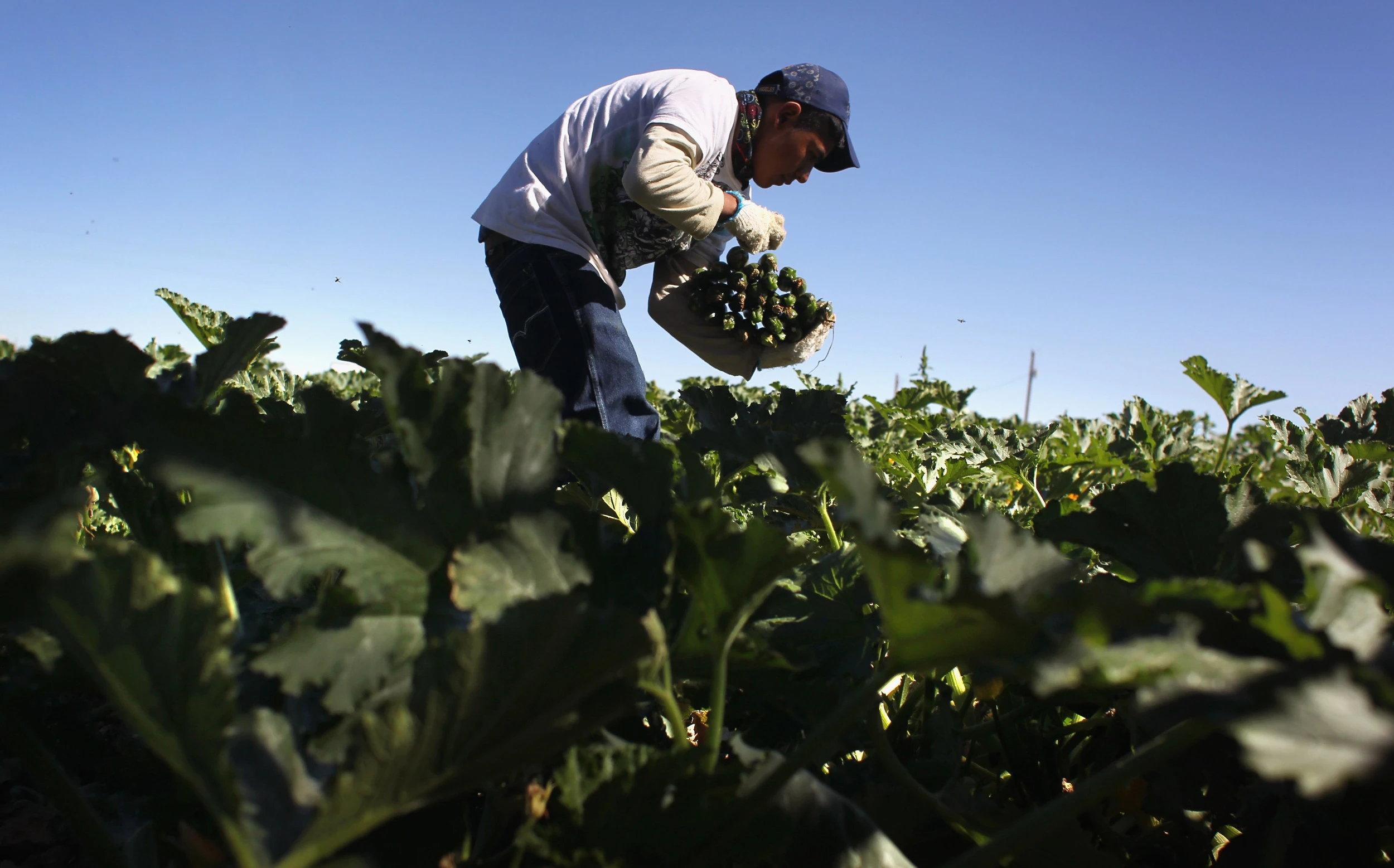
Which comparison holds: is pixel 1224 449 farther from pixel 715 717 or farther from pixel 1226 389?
pixel 715 717

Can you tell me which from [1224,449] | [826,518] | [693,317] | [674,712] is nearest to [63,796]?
[674,712]

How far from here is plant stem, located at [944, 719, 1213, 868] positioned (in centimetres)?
65

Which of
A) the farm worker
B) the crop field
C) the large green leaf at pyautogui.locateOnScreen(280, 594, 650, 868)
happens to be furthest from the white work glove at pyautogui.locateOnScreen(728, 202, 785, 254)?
the large green leaf at pyautogui.locateOnScreen(280, 594, 650, 868)

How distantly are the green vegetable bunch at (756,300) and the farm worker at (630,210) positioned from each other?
0.08 meters

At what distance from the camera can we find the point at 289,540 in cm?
69

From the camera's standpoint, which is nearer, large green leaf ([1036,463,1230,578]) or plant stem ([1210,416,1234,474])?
large green leaf ([1036,463,1230,578])

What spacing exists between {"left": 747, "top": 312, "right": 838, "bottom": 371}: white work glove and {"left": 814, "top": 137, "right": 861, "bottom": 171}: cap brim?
25.8 inches

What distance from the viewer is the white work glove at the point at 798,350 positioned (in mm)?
3705

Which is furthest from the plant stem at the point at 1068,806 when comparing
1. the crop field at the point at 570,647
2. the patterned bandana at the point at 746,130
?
the patterned bandana at the point at 746,130

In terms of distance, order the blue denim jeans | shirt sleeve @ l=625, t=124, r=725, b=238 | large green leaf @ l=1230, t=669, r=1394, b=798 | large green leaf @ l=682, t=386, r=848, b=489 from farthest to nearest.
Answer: the blue denim jeans < shirt sleeve @ l=625, t=124, r=725, b=238 < large green leaf @ l=682, t=386, r=848, b=489 < large green leaf @ l=1230, t=669, r=1394, b=798

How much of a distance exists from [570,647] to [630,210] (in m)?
3.17

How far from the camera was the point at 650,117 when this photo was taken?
3260 millimetres

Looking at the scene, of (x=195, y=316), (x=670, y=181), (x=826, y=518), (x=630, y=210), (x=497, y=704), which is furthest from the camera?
(x=630, y=210)

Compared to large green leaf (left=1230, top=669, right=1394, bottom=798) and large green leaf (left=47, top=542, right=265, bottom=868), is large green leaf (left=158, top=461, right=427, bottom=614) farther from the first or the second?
large green leaf (left=1230, top=669, right=1394, bottom=798)
